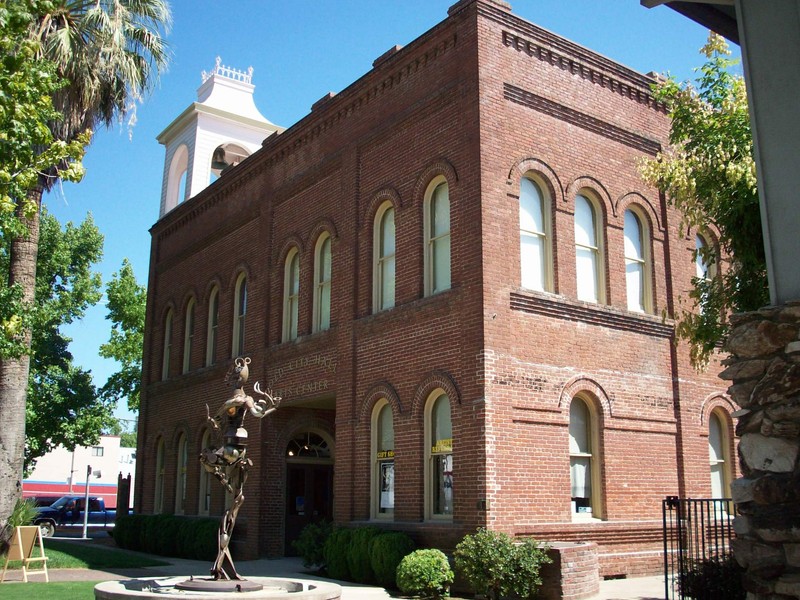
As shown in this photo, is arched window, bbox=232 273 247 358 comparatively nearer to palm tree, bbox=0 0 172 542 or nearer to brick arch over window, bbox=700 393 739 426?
palm tree, bbox=0 0 172 542

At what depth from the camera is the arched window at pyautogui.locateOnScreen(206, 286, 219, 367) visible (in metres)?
25.5

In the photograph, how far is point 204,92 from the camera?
1281 inches

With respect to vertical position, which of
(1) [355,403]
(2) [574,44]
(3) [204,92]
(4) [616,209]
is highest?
(3) [204,92]

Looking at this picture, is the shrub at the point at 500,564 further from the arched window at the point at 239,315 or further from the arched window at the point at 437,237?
the arched window at the point at 239,315

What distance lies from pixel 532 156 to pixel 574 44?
9.57 ft

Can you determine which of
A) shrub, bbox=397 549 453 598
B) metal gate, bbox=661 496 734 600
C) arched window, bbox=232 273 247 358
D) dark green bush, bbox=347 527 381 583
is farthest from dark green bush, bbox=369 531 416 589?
arched window, bbox=232 273 247 358

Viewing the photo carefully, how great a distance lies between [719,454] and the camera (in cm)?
1862

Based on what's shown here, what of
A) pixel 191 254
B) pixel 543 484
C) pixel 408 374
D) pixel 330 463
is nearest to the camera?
pixel 543 484

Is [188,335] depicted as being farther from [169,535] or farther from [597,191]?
[597,191]

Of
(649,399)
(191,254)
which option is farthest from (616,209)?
(191,254)

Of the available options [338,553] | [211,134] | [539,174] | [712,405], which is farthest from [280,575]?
[211,134]

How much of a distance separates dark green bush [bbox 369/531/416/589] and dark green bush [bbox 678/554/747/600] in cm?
588

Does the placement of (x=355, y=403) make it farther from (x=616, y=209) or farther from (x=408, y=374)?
(x=616, y=209)

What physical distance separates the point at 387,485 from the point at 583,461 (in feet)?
12.9
